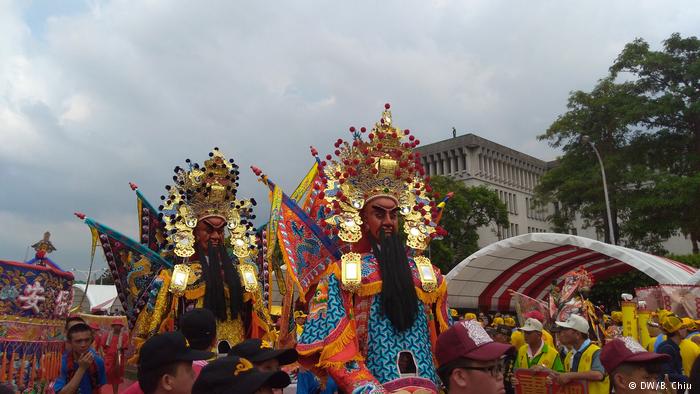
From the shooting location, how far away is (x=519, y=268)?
50.4 ft

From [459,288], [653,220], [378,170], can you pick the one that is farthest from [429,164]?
[378,170]

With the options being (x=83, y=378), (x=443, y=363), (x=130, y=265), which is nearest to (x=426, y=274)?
(x=443, y=363)

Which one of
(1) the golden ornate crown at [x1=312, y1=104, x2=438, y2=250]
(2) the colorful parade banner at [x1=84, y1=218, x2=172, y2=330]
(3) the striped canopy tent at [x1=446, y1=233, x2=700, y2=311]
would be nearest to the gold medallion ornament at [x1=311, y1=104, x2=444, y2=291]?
(1) the golden ornate crown at [x1=312, y1=104, x2=438, y2=250]

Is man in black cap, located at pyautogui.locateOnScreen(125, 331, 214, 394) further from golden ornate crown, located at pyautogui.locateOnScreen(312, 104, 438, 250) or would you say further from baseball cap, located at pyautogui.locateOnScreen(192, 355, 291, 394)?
golden ornate crown, located at pyautogui.locateOnScreen(312, 104, 438, 250)

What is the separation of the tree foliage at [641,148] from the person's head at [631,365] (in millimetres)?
19086

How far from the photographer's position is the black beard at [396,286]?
12.1 ft

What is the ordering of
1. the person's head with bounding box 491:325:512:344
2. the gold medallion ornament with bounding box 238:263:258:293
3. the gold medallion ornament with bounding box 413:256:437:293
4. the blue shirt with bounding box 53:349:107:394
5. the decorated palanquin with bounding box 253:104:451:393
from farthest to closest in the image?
the person's head with bounding box 491:325:512:344, the gold medallion ornament with bounding box 238:263:258:293, the blue shirt with bounding box 53:349:107:394, the gold medallion ornament with bounding box 413:256:437:293, the decorated palanquin with bounding box 253:104:451:393

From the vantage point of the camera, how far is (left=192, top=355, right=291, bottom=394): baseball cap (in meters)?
2.12

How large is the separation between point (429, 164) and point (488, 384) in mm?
49723

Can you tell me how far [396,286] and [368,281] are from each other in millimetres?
185

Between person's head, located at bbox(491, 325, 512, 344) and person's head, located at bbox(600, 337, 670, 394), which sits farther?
person's head, located at bbox(491, 325, 512, 344)

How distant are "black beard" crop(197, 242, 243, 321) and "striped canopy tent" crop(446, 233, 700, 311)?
27.8 feet

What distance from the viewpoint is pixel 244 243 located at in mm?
6859

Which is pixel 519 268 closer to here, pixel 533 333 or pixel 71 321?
pixel 533 333
